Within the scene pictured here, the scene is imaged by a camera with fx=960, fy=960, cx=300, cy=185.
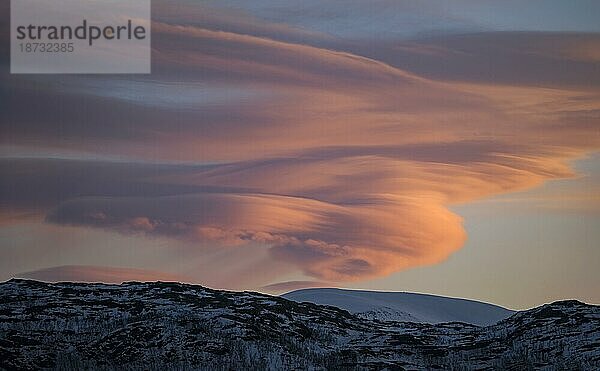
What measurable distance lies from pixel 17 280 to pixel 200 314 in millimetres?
25149

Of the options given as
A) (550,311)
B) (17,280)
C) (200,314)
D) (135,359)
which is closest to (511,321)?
(550,311)

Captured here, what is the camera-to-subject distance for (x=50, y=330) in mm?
72062

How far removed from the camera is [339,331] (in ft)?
247

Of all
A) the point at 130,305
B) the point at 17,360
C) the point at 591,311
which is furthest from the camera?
the point at 130,305

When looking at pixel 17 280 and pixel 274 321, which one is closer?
pixel 274 321

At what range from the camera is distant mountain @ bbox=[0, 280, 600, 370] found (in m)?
64.3

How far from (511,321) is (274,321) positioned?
1842 centimetres

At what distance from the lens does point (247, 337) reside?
6719 centimetres

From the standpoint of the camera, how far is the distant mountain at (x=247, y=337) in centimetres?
6431

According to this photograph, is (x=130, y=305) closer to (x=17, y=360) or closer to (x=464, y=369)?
(x=17, y=360)

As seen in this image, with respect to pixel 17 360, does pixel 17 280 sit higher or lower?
higher

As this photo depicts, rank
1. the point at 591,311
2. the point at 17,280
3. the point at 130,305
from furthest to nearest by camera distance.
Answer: the point at 17,280 → the point at 130,305 → the point at 591,311

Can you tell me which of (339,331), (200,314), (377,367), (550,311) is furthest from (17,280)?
(550,311)

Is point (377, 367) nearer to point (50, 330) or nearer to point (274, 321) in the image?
point (274, 321)
